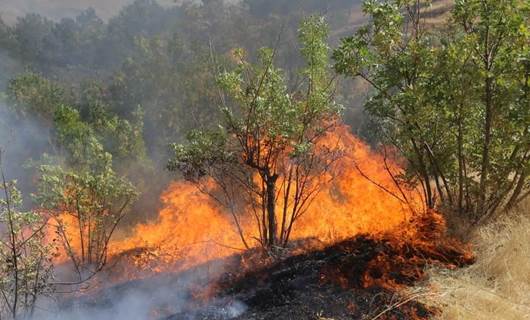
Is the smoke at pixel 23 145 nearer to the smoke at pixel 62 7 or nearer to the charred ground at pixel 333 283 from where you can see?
the charred ground at pixel 333 283

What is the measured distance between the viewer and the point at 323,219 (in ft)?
47.3

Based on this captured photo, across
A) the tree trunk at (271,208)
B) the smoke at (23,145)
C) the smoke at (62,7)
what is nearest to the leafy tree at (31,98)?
the smoke at (23,145)

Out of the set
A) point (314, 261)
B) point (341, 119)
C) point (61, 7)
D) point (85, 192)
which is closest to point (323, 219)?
point (341, 119)

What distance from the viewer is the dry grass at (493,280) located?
696 cm

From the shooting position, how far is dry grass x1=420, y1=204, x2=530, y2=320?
696cm

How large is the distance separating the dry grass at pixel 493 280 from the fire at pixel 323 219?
159cm

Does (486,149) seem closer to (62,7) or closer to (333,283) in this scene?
(333,283)

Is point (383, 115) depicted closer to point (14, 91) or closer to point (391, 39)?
point (391, 39)

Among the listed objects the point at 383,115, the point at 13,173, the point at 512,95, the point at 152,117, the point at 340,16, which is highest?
the point at 340,16

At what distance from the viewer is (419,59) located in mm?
9273

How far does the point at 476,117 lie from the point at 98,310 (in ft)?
32.8

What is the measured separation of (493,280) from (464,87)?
3.34 m

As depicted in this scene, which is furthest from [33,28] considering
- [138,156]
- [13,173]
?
[138,156]

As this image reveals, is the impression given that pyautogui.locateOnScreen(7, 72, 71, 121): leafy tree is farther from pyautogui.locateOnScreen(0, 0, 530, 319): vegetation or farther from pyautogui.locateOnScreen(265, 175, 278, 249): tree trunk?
pyautogui.locateOnScreen(265, 175, 278, 249): tree trunk
